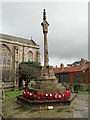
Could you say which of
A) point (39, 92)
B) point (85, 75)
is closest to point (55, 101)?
point (39, 92)

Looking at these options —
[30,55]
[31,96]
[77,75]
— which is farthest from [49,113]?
[30,55]

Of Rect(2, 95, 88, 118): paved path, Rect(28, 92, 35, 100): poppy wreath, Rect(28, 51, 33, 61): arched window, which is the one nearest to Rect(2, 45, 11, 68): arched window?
Rect(28, 51, 33, 61): arched window

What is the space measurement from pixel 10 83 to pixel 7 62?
21.9 ft

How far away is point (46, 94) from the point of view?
8.31 m

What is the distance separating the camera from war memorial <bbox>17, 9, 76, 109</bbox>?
8.07 meters

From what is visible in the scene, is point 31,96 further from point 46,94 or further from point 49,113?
point 49,113

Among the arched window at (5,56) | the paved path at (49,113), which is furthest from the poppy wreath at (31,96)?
the arched window at (5,56)

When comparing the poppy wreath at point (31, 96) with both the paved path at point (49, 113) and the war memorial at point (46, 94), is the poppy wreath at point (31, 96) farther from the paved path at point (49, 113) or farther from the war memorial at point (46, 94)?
the paved path at point (49, 113)

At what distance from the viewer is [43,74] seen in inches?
416

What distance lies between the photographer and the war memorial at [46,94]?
8.07 metres

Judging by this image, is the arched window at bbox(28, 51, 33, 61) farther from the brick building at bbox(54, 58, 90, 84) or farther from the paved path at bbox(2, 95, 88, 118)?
the paved path at bbox(2, 95, 88, 118)

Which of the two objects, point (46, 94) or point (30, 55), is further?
point (30, 55)

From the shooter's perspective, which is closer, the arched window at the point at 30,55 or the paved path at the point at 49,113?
the paved path at the point at 49,113

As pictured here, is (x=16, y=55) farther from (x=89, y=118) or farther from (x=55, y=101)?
(x=89, y=118)
